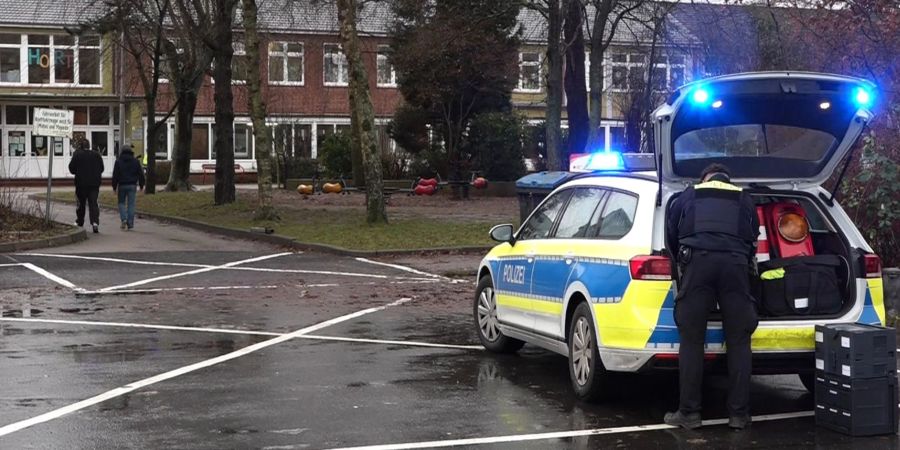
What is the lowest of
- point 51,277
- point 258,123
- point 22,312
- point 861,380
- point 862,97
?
point 22,312

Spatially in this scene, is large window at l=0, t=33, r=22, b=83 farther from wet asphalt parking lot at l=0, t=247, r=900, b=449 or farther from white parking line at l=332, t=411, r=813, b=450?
white parking line at l=332, t=411, r=813, b=450

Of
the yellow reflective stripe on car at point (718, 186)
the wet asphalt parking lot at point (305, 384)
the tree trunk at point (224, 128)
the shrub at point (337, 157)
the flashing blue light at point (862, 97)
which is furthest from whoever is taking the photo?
the shrub at point (337, 157)

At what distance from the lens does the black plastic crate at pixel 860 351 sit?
720 centimetres

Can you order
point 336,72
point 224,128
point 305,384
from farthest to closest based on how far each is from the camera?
point 336,72
point 224,128
point 305,384

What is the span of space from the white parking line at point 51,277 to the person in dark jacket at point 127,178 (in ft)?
21.3

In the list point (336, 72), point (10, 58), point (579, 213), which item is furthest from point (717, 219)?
Answer: point (10, 58)

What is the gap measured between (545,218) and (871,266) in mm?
2691

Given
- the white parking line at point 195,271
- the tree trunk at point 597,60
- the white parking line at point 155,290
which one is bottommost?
the white parking line at point 155,290

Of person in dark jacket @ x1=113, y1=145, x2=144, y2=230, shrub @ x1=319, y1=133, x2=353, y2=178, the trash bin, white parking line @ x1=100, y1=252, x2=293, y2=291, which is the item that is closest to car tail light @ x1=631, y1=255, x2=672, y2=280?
white parking line @ x1=100, y1=252, x2=293, y2=291

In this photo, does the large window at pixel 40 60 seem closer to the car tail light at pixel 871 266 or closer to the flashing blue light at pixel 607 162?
the flashing blue light at pixel 607 162

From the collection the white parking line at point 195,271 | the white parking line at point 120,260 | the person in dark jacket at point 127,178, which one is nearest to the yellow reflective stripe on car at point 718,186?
the white parking line at point 195,271

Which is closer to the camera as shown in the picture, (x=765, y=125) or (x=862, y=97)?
(x=862, y=97)

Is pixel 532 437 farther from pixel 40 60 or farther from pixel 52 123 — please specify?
pixel 40 60

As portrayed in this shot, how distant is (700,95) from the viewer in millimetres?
7672
